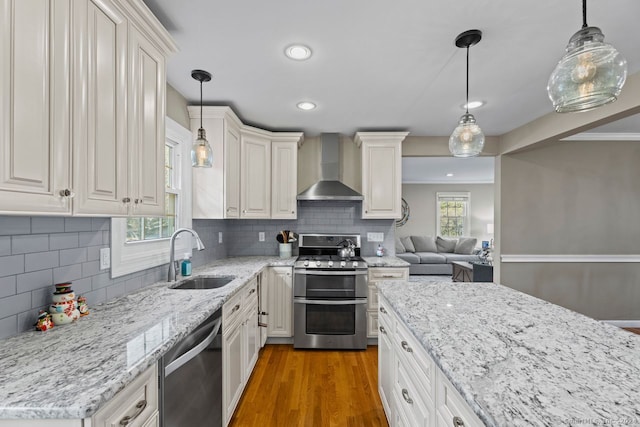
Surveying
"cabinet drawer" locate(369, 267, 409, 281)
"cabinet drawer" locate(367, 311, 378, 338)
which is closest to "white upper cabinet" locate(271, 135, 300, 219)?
"cabinet drawer" locate(369, 267, 409, 281)

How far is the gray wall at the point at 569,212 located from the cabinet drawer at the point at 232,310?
11.5 feet

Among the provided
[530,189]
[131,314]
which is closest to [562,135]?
[530,189]

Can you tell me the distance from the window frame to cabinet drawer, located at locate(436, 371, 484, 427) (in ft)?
5.84

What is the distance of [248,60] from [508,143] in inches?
135

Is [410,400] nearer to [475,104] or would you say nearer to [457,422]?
[457,422]

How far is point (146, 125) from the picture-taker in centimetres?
148

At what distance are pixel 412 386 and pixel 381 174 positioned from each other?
102 inches

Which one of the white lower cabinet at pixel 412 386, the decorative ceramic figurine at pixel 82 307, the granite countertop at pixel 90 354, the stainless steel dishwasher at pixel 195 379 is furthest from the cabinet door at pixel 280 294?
the decorative ceramic figurine at pixel 82 307

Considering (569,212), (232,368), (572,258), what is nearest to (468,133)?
(232,368)

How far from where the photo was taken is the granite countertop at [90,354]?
760 mm

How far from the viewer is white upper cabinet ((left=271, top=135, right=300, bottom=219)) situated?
11.9 feet

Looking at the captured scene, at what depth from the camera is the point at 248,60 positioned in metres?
2.07

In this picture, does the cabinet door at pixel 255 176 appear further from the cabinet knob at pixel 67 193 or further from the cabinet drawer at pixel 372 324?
the cabinet knob at pixel 67 193

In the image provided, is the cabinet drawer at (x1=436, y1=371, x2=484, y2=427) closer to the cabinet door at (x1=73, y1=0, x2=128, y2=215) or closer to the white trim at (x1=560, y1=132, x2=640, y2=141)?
the cabinet door at (x1=73, y1=0, x2=128, y2=215)
